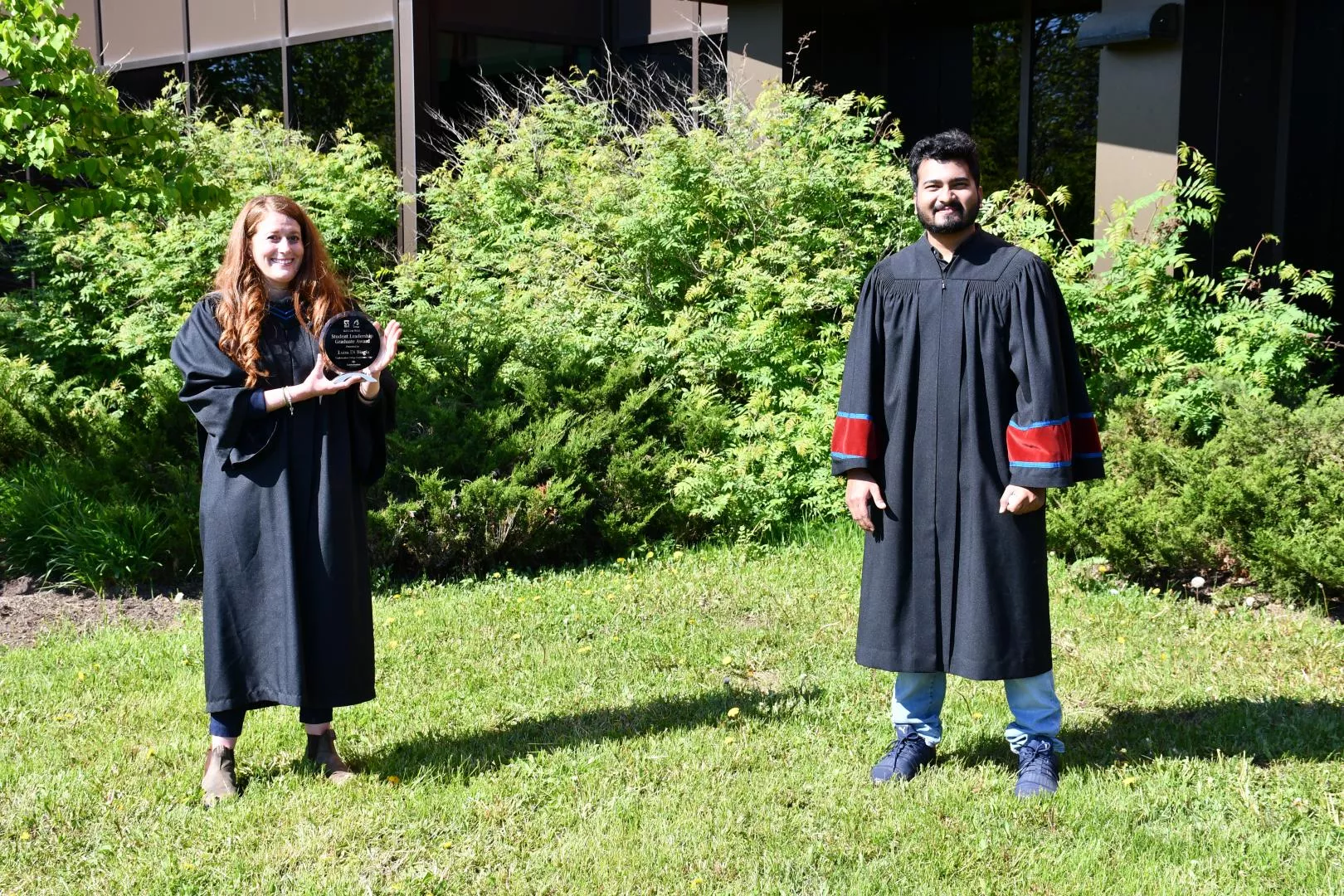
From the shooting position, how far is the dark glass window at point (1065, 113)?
10500 millimetres

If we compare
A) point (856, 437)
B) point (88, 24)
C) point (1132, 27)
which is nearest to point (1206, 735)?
point (856, 437)

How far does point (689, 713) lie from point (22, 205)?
16.4ft

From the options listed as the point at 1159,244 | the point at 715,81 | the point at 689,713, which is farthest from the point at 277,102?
the point at 689,713

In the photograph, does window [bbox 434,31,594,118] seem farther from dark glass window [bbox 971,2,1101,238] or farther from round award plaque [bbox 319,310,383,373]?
round award plaque [bbox 319,310,383,373]

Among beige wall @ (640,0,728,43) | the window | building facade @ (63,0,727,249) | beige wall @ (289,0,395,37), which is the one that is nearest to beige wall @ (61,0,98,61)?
building facade @ (63,0,727,249)

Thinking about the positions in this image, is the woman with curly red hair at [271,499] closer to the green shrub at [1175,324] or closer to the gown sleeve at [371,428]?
the gown sleeve at [371,428]

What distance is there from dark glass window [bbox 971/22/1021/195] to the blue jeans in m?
7.64

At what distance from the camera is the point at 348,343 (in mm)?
4047

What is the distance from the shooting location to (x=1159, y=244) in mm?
7199

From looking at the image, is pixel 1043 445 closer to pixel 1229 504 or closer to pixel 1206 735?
pixel 1206 735

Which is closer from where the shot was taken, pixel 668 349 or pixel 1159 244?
pixel 1159 244

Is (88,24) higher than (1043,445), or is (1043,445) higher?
(88,24)

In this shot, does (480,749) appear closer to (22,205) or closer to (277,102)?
(22,205)

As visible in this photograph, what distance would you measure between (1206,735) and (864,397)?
5.76ft
